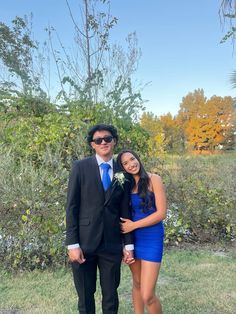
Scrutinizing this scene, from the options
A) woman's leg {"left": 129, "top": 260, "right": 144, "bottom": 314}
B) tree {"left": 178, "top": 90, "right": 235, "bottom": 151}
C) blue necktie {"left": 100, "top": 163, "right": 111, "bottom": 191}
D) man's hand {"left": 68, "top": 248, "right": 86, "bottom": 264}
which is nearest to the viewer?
man's hand {"left": 68, "top": 248, "right": 86, "bottom": 264}

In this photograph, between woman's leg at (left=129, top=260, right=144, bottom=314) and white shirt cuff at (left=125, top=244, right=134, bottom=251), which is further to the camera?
woman's leg at (left=129, top=260, right=144, bottom=314)

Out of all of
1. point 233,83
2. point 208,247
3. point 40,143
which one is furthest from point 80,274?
point 233,83

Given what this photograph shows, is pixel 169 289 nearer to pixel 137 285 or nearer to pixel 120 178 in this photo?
pixel 137 285

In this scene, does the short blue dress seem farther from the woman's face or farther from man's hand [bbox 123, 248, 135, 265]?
the woman's face

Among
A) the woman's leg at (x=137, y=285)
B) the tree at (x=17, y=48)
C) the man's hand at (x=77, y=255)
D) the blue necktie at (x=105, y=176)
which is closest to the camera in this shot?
the man's hand at (x=77, y=255)

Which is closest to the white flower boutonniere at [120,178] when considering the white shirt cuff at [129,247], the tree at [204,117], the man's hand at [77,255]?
the white shirt cuff at [129,247]

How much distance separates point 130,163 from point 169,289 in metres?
2.15

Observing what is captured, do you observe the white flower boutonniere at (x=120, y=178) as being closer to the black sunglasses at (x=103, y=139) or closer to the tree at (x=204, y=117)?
the black sunglasses at (x=103, y=139)

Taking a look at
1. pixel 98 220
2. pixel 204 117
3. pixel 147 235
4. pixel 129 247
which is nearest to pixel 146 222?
pixel 147 235

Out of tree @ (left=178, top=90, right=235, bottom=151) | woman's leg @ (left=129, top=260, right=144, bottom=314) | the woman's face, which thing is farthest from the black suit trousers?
tree @ (left=178, top=90, right=235, bottom=151)

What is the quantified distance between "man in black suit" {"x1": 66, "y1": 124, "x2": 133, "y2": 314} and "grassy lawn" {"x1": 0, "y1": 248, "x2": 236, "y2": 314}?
0.99 m

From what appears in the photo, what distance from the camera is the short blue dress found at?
2.92 meters

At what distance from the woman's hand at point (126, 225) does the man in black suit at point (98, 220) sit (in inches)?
1.4

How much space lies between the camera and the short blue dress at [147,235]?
2.92 metres
